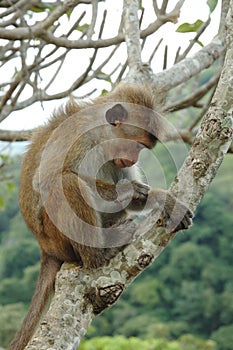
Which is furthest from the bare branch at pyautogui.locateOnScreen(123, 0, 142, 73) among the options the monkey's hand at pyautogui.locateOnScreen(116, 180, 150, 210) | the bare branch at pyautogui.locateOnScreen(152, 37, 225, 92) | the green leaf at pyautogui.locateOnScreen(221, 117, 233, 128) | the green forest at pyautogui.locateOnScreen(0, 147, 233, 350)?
the green forest at pyautogui.locateOnScreen(0, 147, 233, 350)

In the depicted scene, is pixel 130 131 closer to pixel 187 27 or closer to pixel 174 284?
pixel 187 27

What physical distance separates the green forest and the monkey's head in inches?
1335

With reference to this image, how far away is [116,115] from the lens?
3861mm

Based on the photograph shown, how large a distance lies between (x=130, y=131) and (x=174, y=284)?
43.1m

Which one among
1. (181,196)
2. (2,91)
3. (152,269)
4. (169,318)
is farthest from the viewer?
(152,269)

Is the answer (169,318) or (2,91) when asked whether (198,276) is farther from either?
(2,91)

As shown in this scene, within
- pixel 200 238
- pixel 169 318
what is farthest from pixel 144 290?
pixel 200 238

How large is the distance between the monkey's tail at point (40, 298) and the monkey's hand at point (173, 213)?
724 mm

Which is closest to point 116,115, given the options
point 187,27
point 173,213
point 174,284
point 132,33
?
point 132,33

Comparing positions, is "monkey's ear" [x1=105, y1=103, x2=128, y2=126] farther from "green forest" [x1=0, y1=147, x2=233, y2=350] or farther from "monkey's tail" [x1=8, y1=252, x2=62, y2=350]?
"green forest" [x1=0, y1=147, x2=233, y2=350]

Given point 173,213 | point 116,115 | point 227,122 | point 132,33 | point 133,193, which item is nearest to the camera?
point 227,122

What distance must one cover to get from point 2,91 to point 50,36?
1310mm

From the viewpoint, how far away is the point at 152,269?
4791 cm

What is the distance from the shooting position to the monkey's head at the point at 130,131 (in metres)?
3.84
